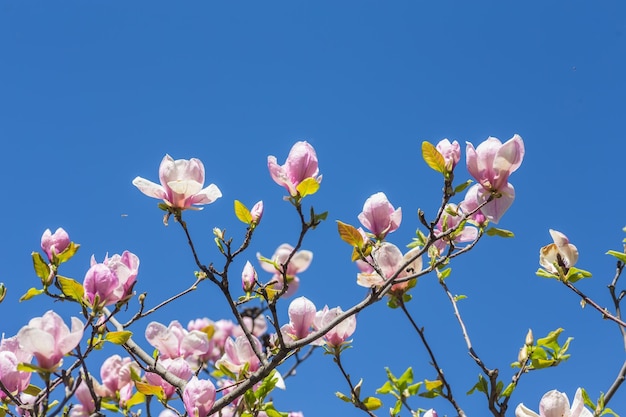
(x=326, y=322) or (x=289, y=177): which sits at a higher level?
(x=289, y=177)

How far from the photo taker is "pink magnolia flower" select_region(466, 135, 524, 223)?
5.95 feet

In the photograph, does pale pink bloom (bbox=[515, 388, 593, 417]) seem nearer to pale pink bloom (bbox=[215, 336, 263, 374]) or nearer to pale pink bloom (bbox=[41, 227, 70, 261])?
pale pink bloom (bbox=[215, 336, 263, 374])

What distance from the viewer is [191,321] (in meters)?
5.06

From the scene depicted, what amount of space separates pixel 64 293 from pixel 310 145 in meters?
0.78

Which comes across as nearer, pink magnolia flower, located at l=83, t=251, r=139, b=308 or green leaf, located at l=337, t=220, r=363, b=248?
pink magnolia flower, located at l=83, t=251, r=139, b=308

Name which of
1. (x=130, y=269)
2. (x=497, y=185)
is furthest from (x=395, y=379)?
(x=130, y=269)

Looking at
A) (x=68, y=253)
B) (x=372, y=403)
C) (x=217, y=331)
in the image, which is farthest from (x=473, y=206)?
(x=217, y=331)

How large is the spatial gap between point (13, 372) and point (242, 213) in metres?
0.78

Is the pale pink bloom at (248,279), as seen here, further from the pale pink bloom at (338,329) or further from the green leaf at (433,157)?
the green leaf at (433,157)

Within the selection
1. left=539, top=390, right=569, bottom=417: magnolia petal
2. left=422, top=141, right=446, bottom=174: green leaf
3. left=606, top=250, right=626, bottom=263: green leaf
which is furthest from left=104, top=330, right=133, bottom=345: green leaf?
left=606, top=250, right=626, bottom=263: green leaf

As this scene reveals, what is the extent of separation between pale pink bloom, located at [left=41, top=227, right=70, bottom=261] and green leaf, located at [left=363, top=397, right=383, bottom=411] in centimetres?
115

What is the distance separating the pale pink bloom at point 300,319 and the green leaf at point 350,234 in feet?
0.79

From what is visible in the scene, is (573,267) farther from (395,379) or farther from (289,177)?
(289,177)

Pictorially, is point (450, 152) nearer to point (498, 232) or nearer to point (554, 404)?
point (498, 232)
